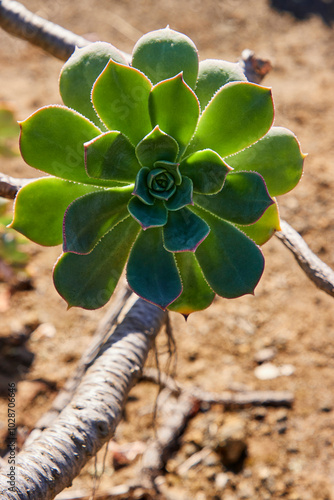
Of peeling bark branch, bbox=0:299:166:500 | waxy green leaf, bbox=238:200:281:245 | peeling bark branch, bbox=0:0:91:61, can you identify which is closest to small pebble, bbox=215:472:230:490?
peeling bark branch, bbox=0:299:166:500

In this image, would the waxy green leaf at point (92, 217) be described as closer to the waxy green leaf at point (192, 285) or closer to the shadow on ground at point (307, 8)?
the waxy green leaf at point (192, 285)

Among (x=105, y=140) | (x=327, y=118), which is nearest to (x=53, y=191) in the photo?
(x=105, y=140)

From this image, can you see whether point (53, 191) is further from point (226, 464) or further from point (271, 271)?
point (271, 271)

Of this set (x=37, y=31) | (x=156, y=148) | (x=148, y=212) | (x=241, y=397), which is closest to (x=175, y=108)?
(x=156, y=148)

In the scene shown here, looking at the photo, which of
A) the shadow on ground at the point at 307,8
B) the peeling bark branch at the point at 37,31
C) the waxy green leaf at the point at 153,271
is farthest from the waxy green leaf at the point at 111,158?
the shadow on ground at the point at 307,8

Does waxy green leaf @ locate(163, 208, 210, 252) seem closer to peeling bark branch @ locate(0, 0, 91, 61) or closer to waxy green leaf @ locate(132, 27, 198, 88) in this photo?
waxy green leaf @ locate(132, 27, 198, 88)

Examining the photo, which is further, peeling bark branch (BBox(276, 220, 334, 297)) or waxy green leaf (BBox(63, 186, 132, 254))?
peeling bark branch (BBox(276, 220, 334, 297))

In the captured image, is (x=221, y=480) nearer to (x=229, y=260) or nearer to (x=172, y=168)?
(x=229, y=260)
